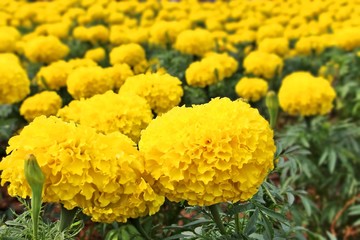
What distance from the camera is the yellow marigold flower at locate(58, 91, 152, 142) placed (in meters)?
2.16

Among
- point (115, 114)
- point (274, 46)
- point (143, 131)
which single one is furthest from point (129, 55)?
point (143, 131)

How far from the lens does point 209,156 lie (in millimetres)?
1483

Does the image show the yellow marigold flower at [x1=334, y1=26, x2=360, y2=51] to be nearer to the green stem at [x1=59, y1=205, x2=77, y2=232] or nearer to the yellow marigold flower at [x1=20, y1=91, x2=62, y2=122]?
the yellow marigold flower at [x1=20, y1=91, x2=62, y2=122]

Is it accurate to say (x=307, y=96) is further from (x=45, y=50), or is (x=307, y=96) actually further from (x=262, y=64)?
(x=45, y=50)

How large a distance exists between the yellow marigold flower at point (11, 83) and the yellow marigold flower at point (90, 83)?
301 millimetres

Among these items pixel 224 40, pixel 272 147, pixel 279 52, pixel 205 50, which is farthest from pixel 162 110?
pixel 224 40

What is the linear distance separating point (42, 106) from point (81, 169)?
165 cm

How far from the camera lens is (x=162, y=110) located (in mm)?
2543

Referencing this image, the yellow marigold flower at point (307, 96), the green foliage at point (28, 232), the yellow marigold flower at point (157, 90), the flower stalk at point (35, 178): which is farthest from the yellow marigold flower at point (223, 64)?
the flower stalk at point (35, 178)

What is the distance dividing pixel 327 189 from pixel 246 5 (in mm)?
3854

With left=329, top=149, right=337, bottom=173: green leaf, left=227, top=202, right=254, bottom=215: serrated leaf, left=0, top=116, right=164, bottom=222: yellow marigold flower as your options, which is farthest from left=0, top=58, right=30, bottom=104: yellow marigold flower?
left=329, top=149, right=337, bottom=173: green leaf

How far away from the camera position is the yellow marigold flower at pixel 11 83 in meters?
2.92

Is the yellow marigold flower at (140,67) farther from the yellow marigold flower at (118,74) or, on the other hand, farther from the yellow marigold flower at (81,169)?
the yellow marigold flower at (81,169)

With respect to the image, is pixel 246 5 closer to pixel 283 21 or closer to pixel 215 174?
pixel 283 21
